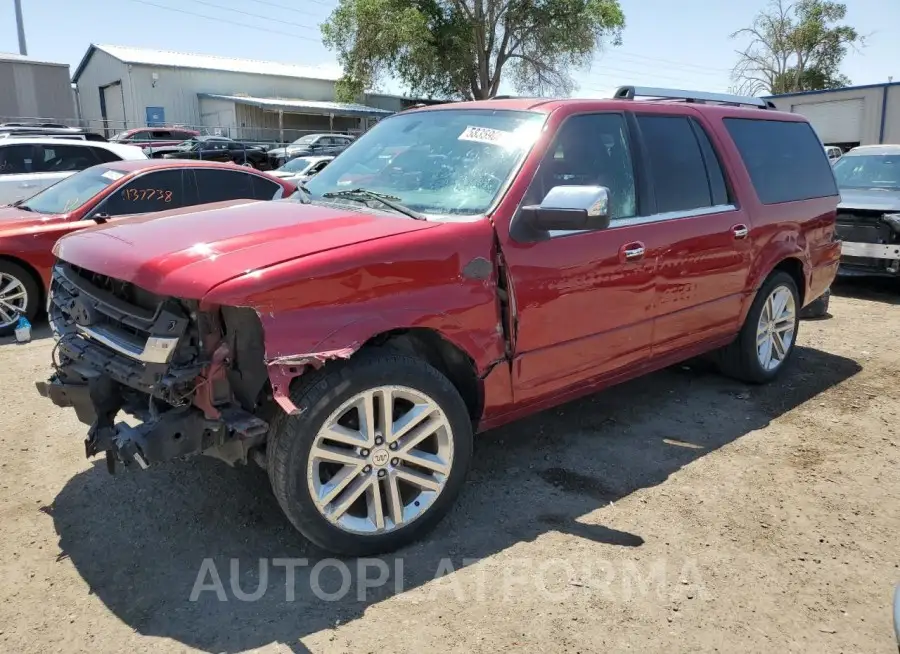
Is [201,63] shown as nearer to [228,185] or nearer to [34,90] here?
[34,90]

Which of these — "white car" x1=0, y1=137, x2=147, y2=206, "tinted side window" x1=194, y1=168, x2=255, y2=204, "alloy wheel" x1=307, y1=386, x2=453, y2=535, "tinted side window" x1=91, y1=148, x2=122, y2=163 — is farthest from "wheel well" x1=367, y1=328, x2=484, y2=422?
"tinted side window" x1=91, y1=148, x2=122, y2=163

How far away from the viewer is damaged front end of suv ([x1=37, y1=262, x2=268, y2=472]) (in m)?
2.72

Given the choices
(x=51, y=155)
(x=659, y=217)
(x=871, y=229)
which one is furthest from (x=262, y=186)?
(x=871, y=229)

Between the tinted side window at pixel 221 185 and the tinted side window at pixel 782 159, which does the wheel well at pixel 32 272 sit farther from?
the tinted side window at pixel 782 159

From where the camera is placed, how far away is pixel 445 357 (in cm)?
335

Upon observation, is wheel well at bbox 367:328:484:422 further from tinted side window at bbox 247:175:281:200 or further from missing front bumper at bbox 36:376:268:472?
tinted side window at bbox 247:175:281:200

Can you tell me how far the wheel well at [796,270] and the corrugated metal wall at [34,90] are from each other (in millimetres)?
34250

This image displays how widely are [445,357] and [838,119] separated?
22320 mm

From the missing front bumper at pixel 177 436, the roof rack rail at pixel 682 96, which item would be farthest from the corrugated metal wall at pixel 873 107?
the missing front bumper at pixel 177 436

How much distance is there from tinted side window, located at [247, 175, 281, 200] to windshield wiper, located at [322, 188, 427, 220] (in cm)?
458

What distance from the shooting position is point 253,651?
2.56 meters

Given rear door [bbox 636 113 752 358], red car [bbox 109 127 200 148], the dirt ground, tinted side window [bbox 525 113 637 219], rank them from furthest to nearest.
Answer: red car [bbox 109 127 200 148], rear door [bbox 636 113 752 358], tinted side window [bbox 525 113 637 219], the dirt ground

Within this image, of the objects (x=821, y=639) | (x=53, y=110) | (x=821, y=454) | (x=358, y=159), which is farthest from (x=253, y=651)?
(x=53, y=110)

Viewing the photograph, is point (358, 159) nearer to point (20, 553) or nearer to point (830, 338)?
point (20, 553)
